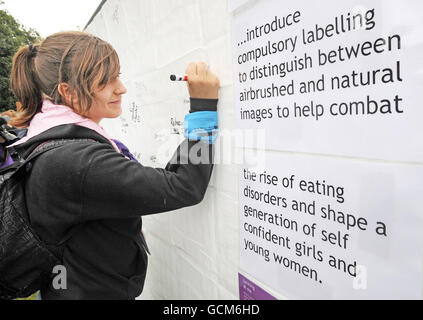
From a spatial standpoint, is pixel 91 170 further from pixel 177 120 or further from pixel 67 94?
pixel 177 120

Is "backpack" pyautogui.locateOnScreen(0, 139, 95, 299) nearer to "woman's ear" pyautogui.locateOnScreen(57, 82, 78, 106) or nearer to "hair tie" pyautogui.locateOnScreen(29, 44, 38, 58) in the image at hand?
"woman's ear" pyautogui.locateOnScreen(57, 82, 78, 106)

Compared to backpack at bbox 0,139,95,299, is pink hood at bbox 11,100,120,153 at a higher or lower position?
higher

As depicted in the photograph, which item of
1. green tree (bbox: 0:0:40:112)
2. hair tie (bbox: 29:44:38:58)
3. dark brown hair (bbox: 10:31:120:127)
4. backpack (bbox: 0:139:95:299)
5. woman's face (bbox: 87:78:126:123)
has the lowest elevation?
backpack (bbox: 0:139:95:299)

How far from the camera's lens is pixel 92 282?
93cm

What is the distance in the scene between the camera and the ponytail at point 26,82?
1.00 metres

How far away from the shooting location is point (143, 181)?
2.73ft

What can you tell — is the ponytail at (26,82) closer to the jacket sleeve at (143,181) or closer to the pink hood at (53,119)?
the pink hood at (53,119)

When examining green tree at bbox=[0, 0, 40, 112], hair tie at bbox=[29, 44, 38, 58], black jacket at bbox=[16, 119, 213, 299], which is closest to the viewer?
black jacket at bbox=[16, 119, 213, 299]

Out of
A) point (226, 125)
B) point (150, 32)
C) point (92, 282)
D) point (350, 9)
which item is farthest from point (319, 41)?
point (150, 32)

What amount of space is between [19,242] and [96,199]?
248 millimetres

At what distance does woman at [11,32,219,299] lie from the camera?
0.80m

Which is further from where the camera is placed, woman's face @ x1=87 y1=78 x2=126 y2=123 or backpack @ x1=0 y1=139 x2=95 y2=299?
woman's face @ x1=87 y1=78 x2=126 y2=123

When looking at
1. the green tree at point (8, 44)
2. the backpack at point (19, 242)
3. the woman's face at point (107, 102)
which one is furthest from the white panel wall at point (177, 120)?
the green tree at point (8, 44)

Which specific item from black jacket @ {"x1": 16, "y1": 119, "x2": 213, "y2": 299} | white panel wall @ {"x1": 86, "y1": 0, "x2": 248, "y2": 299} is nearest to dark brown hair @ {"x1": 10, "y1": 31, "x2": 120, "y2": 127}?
black jacket @ {"x1": 16, "y1": 119, "x2": 213, "y2": 299}
